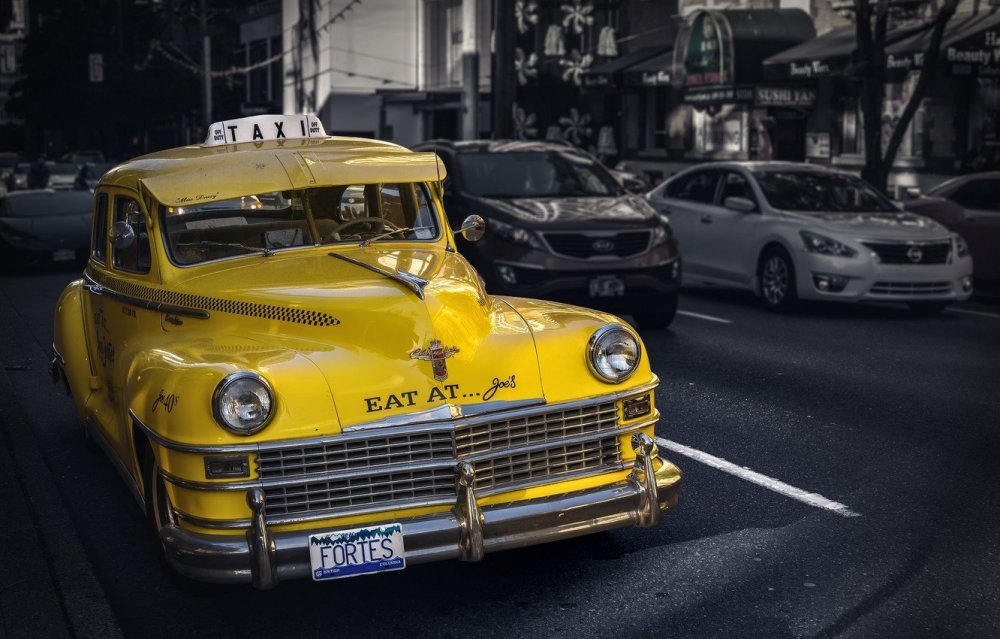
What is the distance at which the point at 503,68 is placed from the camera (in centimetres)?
2331

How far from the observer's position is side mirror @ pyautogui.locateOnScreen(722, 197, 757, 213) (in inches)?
565

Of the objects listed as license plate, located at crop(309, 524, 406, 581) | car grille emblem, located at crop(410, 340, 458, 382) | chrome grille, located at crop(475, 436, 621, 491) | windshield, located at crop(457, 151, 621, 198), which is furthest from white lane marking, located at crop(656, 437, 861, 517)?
windshield, located at crop(457, 151, 621, 198)

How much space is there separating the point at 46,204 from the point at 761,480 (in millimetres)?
16076

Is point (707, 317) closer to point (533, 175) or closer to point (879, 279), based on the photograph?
point (879, 279)

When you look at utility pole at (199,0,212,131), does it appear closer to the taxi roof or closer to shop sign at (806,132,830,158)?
shop sign at (806,132,830,158)

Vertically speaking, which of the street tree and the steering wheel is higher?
the street tree

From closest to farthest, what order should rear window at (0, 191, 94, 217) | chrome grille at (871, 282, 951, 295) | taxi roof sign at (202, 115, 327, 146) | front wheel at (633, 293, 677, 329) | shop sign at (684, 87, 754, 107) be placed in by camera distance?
taxi roof sign at (202, 115, 327, 146)
front wheel at (633, 293, 677, 329)
chrome grille at (871, 282, 951, 295)
rear window at (0, 191, 94, 217)
shop sign at (684, 87, 754, 107)

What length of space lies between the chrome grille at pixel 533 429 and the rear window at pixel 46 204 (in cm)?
1635

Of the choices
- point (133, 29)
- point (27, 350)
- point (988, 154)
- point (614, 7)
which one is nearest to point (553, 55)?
point (614, 7)

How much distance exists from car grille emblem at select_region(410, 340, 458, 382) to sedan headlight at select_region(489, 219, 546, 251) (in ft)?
22.2

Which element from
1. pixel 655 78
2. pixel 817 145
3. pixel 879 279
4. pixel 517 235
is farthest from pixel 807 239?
pixel 655 78

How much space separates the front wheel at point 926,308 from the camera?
14297 millimetres

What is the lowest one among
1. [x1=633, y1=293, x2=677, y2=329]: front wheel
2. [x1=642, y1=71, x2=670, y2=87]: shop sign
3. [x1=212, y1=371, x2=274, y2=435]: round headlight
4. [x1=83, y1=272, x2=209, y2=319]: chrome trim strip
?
[x1=633, y1=293, x2=677, y2=329]: front wheel

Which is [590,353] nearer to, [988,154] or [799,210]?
[799,210]
